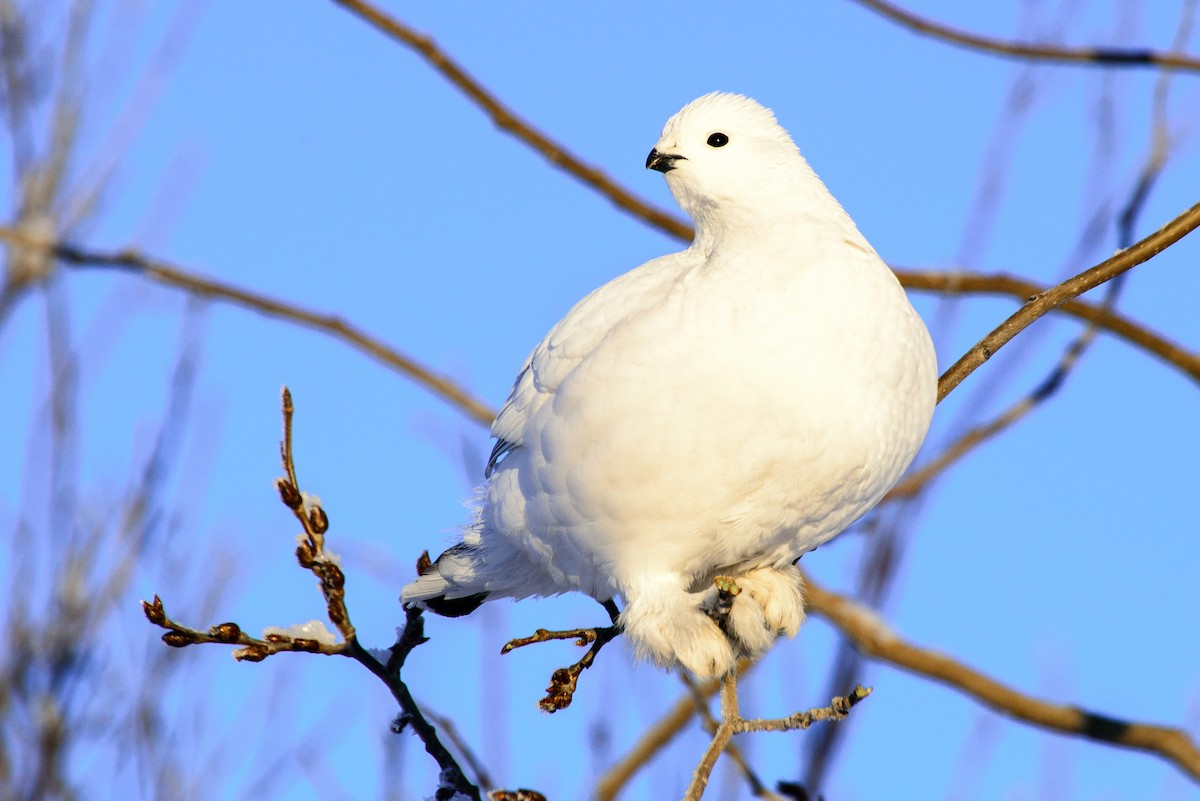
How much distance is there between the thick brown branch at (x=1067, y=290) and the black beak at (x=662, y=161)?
0.85 metres

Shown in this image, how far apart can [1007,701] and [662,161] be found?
204 centimetres

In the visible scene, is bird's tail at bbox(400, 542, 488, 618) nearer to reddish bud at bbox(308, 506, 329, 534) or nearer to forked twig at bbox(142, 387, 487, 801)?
forked twig at bbox(142, 387, 487, 801)

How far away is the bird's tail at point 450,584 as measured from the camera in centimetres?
372

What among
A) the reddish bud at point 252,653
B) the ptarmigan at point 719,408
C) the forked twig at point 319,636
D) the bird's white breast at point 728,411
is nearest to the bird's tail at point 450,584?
the ptarmigan at point 719,408

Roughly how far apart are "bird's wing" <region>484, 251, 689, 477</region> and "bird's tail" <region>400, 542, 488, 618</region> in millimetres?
439

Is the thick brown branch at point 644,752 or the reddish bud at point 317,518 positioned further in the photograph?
the thick brown branch at point 644,752

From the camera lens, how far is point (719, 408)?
2.78m

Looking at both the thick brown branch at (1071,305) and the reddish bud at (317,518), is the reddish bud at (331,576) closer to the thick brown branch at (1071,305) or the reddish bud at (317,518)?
the reddish bud at (317,518)

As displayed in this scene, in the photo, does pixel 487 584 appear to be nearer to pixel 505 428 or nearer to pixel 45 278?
pixel 505 428

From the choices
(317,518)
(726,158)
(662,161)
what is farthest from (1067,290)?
(317,518)

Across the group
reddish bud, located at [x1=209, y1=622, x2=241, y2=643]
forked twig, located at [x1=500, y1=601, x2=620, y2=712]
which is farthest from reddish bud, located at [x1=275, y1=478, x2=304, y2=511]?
forked twig, located at [x1=500, y1=601, x2=620, y2=712]

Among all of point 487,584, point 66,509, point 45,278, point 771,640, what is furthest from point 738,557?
point 45,278

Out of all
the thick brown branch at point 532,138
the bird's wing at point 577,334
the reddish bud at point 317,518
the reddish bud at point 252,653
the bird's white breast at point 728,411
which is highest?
the thick brown branch at point 532,138

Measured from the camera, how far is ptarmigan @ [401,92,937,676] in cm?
282
